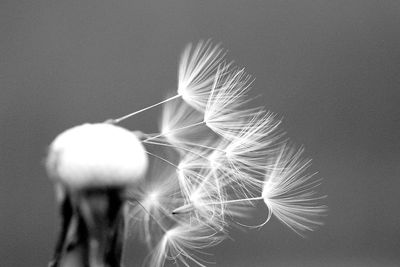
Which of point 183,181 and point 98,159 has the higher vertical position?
point 183,181

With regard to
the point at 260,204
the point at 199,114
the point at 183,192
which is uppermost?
the point at 260,204

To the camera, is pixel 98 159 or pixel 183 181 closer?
pixel 98 159

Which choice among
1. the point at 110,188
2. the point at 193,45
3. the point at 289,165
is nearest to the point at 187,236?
the point at 289,165

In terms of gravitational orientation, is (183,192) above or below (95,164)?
above

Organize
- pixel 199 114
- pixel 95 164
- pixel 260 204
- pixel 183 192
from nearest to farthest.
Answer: pixel 95 164
pixel 183 192
pixel 199 114
pixel 260 204

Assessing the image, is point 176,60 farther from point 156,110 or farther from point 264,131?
point 264,131
